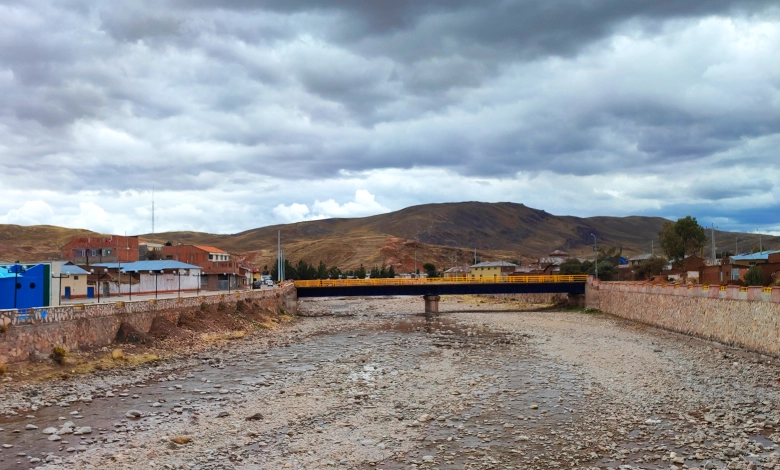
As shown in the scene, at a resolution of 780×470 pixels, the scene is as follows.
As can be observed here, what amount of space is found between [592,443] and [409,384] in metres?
11.8

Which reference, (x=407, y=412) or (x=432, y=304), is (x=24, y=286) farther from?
(x=432, y=304)

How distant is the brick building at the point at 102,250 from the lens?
104 meters

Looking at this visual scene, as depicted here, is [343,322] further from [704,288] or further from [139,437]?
[139,437]

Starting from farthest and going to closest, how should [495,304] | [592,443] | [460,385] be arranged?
[495,304]
[460,385]
[592,443]

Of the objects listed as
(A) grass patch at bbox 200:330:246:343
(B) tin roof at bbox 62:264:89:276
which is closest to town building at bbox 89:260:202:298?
(B) tin roof at bbox 62:264:89:276

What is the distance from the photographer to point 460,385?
2886 cm

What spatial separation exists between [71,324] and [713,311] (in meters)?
46.9

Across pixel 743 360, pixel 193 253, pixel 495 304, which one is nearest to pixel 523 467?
pixel 743 360

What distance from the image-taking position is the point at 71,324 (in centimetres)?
3400

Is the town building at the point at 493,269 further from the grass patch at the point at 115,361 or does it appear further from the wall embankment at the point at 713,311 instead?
the grass patch at the point at 115,361

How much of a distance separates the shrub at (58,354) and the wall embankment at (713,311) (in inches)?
1653

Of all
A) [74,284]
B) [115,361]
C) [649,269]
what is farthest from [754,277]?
[74,284]

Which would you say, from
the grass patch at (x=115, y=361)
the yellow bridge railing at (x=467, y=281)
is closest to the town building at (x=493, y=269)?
the yellow bridge railing at (x=467, y=281)

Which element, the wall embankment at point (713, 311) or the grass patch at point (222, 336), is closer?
the wall embankment at point (713, 311)
